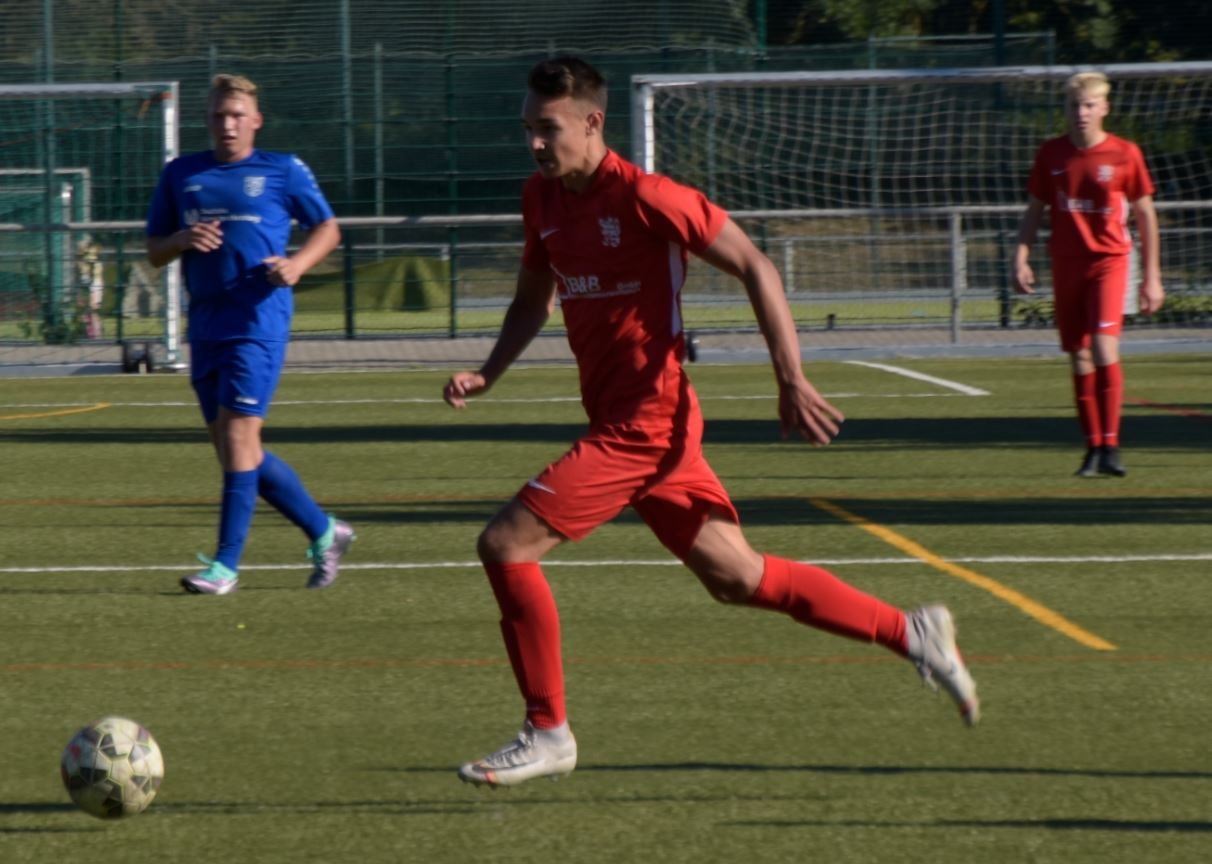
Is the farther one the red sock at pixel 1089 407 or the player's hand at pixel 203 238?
the red sock at pixel 1089 407

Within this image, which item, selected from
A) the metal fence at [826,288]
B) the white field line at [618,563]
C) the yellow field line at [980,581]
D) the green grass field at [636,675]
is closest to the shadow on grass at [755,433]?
the green grass field at [636,675]

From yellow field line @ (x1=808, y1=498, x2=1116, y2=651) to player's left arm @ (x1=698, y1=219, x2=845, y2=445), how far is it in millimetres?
2295

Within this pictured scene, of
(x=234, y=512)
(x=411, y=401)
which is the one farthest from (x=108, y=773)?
(x=411, y=401)

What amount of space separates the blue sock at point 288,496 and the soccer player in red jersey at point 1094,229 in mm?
4766

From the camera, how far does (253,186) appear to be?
328 inches

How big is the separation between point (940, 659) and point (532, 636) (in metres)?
1.13

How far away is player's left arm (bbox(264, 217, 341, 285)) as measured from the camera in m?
8.09

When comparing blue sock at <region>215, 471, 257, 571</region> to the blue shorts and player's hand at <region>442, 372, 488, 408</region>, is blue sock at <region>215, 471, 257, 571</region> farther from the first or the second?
player's hand at <region>442, 372, 488, 408</region>

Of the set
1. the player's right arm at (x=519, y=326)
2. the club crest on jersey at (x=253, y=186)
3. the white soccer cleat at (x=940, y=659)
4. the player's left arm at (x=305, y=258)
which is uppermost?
the club crest on jersey at (x=253, y=186)

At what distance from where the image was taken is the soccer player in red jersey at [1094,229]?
1130 centimetres

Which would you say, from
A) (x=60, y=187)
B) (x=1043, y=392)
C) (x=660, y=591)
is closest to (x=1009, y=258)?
(x=1043, y=392)

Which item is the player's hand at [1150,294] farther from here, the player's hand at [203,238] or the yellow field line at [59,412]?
the yellow field line at [59,412]

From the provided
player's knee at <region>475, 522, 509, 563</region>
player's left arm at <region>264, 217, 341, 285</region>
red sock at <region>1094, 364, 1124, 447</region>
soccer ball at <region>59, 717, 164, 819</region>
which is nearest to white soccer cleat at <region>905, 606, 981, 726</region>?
player's knee at <region>475, 522, 509, 563</region>

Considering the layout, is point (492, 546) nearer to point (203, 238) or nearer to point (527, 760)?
point (527, 760)
